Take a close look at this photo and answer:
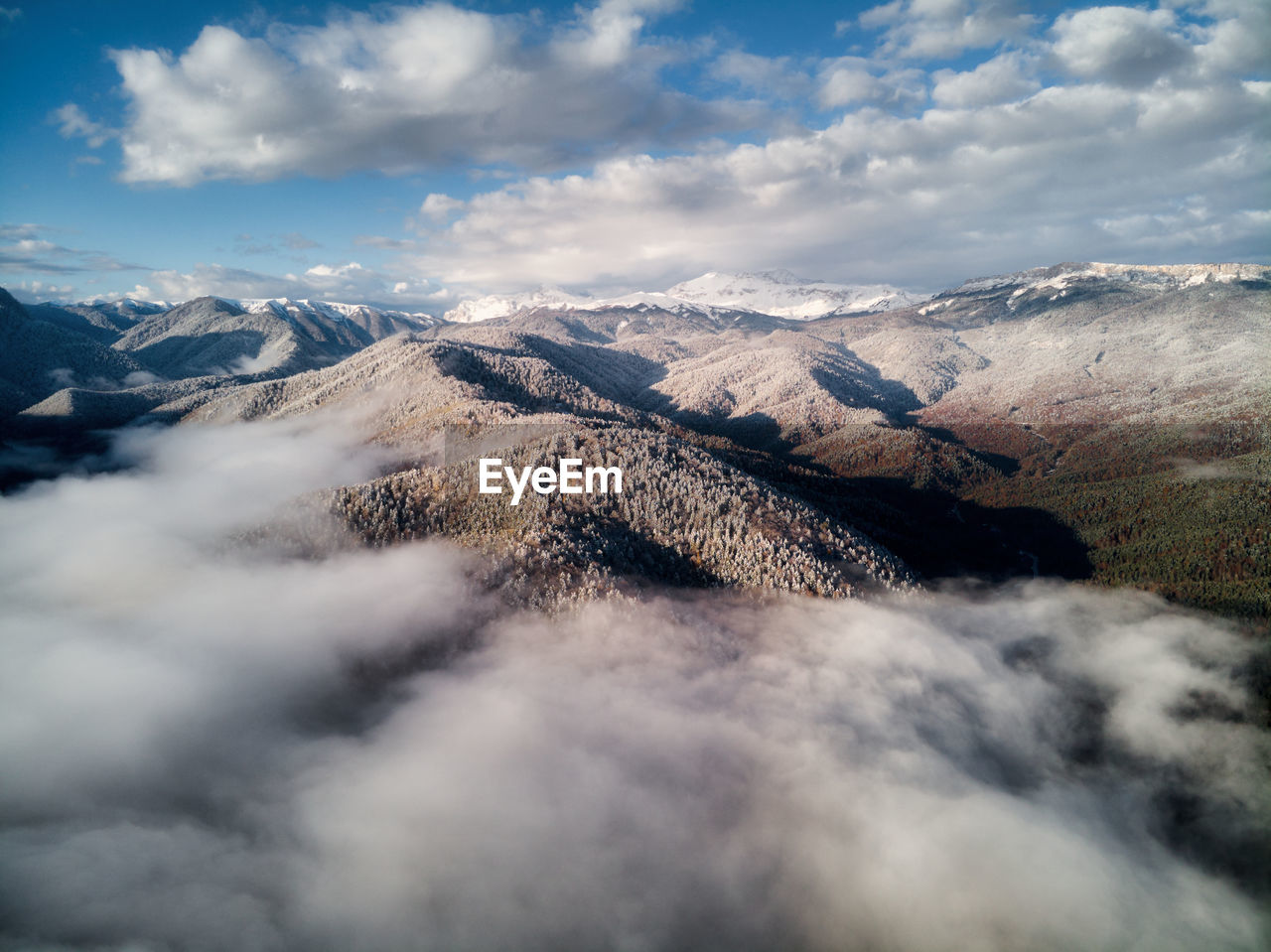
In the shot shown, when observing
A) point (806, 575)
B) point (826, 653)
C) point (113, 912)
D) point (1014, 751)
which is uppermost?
point (806, 575)

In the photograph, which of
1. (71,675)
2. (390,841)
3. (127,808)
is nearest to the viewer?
(390,841)

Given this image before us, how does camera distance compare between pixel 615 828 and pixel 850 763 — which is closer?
pixel 615 828

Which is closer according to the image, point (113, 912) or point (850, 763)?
point (113, 912)

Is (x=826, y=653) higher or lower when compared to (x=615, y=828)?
higher

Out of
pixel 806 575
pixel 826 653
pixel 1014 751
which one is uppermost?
pixel 806 575

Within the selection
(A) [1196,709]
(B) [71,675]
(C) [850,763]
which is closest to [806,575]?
(C) [850,763]

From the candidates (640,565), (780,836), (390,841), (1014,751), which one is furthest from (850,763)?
(390,841)

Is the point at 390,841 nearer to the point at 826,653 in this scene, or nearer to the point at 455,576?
the point at 455,576

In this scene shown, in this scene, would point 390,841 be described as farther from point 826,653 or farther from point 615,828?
point 826,653

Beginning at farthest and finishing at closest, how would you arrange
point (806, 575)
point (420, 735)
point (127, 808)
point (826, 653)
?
point (806, 575), point (826, 653), point (420, 735), point (127, 808)

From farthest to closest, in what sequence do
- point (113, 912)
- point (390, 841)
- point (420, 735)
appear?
point (420, 735) < point (390, 841) < point (113, 912)
